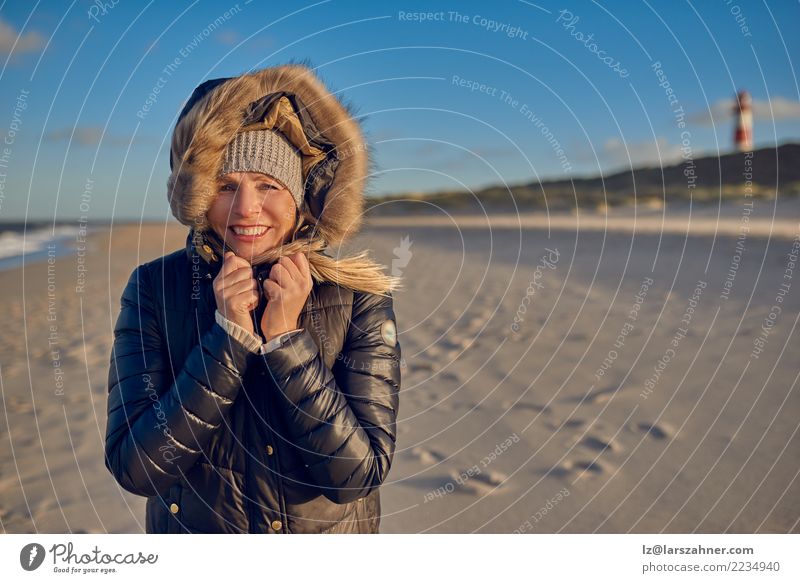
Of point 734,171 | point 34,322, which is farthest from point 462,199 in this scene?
point 34,322

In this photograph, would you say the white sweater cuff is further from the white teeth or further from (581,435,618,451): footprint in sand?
(581,435,618,451): footprint in sand

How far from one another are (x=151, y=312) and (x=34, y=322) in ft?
30.5

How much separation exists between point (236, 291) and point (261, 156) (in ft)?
1.56

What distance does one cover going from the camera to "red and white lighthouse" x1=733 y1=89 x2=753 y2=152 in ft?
93.6

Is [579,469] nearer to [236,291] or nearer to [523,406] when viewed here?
[523,406]

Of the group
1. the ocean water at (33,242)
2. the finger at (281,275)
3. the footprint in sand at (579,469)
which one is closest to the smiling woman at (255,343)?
the finger at (281,275)

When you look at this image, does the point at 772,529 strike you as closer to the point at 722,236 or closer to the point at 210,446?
the point at 210,446

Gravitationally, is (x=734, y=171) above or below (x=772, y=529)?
above

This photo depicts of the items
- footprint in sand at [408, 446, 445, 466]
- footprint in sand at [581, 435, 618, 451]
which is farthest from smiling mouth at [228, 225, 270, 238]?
footprint in sand at [581, 435, 618, 451]

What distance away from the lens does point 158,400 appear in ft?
6.88

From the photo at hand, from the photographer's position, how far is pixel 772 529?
3.40 m
